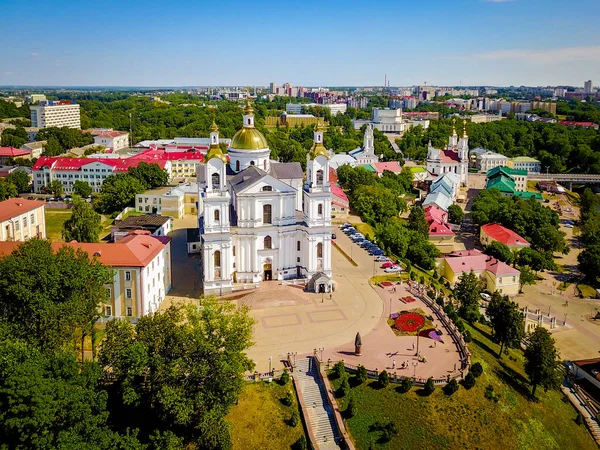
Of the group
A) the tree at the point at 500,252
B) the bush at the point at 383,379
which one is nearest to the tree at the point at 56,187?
the tree at the point at 500,252

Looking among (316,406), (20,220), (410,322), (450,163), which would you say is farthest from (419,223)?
(450,163)

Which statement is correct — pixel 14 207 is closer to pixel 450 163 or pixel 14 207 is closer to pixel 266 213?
pixel 266 213

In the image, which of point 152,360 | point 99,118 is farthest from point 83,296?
point 99,118

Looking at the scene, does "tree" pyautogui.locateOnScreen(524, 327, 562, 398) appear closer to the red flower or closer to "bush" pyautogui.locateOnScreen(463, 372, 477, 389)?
"bush" pyautogui.locateOnScreen(463, 372, 477, 389)

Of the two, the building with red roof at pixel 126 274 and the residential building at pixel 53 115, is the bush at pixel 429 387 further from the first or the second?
the residential building at pixel 53 115

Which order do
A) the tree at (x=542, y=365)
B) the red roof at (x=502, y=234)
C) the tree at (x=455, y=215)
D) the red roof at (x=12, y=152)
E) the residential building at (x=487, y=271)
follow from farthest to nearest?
the red roof at (x=12, y=152), the tree at (x=455, y=215), the red roof at (x=502, y=234), the residential building at (x=487, y=271), the tree at (x=542, y=365)

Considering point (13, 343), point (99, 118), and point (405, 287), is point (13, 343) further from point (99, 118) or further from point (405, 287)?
point (99, 118)
